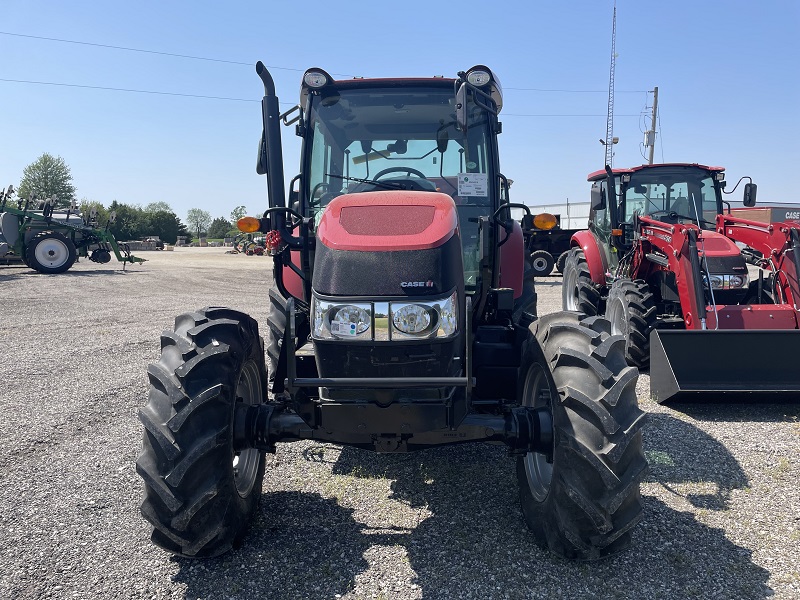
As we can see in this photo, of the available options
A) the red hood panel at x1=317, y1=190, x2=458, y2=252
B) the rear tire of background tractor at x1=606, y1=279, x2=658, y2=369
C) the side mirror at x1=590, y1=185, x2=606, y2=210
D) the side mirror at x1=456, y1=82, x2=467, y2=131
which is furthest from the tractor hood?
the side mirror at x1=590, y1=185, x2=606, y2=210

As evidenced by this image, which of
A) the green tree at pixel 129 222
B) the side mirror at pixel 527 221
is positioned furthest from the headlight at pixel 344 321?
the green tree at pixel 129 222

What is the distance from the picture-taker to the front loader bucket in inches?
225

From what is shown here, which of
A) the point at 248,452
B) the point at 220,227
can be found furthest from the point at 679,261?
the point at 220,227

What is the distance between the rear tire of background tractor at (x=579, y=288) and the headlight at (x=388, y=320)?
19.6 feet

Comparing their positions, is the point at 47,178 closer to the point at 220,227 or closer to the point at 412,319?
the point at 220,227

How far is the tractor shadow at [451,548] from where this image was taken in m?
2.91

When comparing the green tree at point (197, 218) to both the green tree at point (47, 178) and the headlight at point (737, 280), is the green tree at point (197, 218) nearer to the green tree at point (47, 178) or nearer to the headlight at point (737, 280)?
the green tree at point (47, 178)

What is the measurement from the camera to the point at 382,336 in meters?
2.99

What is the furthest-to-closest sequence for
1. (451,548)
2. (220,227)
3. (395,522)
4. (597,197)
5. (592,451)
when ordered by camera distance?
(220,227) < (597,197) < (395,522) < (451,548) < (592,451)

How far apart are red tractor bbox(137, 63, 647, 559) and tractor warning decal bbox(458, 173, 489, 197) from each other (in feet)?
1.86

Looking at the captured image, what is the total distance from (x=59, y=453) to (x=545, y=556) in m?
3.57

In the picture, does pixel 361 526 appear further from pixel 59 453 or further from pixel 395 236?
pixel 59 453

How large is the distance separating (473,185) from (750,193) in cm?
607

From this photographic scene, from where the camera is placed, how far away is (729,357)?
578cm
